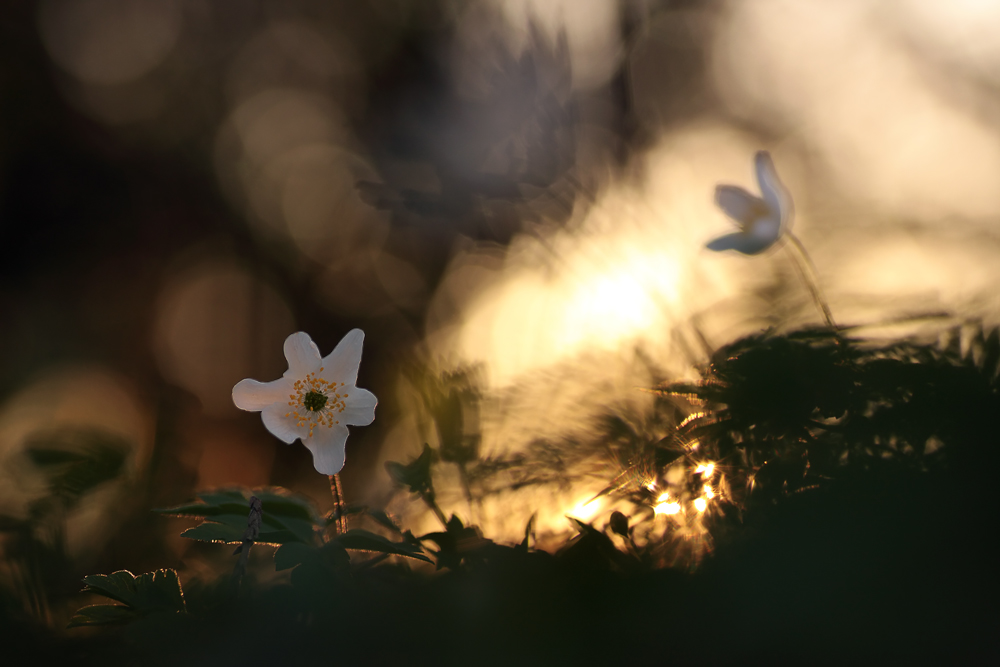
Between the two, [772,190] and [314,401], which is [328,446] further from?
[772,190]

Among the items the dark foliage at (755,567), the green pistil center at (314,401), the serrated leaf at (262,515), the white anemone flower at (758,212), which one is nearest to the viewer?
the dark foliage at (755,567)

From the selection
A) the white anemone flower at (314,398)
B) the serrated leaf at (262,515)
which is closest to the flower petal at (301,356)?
the white anemone flower at (314,398)

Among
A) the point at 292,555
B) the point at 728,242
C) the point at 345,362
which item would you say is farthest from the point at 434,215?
the point at 292,555

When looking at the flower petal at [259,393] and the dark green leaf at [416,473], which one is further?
the flower petal at [259,393]

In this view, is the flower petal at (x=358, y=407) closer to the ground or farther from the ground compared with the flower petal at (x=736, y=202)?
closer to the ground

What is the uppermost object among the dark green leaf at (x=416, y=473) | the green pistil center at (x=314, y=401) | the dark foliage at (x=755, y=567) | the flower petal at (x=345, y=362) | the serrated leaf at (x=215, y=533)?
the flower petal at (x=345, y=362)

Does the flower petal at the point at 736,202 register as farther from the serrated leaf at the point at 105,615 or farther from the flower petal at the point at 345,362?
the serrated leaf at the point at 105,615
